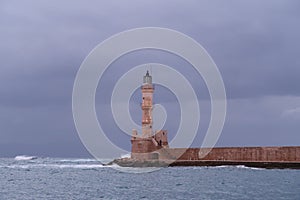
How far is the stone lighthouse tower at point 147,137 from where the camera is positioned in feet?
241

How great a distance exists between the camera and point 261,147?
69500mm

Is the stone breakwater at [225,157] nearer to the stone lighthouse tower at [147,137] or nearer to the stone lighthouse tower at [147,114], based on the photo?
the stone lighthouse tower at [147,137]

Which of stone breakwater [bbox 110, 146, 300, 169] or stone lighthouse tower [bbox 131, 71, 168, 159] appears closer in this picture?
stone breakwater [bbox 110, 146, 300, 169]

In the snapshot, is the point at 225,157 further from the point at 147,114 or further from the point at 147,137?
the point at 147,114

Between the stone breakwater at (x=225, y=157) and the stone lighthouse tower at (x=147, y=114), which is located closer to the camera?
the stone breakwater at (x=225, y=157)

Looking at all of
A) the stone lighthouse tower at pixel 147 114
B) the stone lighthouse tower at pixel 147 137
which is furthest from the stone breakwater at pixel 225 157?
the stone lighthouse tower at pixel 147 114

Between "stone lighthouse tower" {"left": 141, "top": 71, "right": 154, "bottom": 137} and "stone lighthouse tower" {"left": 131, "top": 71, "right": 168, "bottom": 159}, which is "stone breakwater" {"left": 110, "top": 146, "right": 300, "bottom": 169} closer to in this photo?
"stone lighthouse tower" {"left": 131, "top": 71, "right": 168, "bottom": 159}

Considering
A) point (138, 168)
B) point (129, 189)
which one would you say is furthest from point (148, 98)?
point (129, 189)

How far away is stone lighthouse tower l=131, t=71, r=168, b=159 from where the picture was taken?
73.6 metres

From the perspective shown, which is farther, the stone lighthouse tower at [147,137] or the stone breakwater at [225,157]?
the stone lighthouse tower at [147,137]

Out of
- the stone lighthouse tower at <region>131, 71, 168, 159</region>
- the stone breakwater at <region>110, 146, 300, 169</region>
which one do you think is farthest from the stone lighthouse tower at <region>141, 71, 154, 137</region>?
the stone breakwater at <region>110, 146, 300, 169</region>

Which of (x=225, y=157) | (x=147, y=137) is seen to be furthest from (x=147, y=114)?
(x=225, y=157)

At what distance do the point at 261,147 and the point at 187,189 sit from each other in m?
26.1

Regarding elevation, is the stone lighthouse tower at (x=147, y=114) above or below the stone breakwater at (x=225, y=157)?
above
